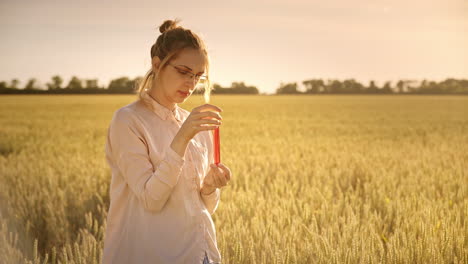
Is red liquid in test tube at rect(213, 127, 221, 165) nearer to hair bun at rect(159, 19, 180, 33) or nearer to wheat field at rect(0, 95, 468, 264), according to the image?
hair bun at rect(159, 19, 180, 33)

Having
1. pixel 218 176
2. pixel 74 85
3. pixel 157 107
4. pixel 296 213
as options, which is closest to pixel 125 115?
pixel 157 107

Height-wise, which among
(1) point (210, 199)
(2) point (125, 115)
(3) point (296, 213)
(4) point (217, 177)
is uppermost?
(2) point (125, 115)

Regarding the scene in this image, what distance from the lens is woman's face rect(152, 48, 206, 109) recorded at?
5.24 feet

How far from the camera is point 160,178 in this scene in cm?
145

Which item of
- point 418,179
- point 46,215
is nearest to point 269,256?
point 46,215

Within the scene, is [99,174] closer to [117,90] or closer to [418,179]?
[418,179]

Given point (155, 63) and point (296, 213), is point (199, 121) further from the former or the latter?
point (296, 213)

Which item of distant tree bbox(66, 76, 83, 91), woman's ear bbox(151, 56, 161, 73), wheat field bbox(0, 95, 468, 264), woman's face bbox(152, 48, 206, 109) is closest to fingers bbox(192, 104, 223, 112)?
woman's face bbox(152, 48, 206, 109)

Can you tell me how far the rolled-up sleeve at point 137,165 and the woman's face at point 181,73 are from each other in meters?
0.20

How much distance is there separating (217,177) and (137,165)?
1.05ft

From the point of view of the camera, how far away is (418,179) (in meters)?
4.96

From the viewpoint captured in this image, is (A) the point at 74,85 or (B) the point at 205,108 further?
(A) the point at 74,85

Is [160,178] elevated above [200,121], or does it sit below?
below

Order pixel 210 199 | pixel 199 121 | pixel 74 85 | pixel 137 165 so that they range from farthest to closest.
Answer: pixel 74 85 < pixel 210 199 < pixel 137 165 < pixel 199 121
